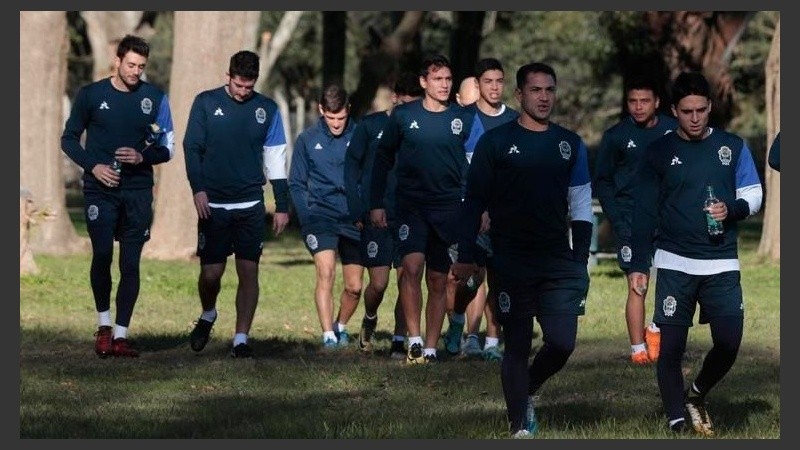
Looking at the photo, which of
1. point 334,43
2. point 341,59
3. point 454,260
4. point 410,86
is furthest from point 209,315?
point 334,43

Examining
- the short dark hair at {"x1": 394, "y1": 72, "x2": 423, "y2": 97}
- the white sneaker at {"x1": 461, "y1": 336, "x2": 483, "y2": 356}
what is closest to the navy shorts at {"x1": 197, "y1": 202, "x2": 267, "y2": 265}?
the short dark hair at {"x1": 394, "y1": 72, "x2": 423, "y2": 97}

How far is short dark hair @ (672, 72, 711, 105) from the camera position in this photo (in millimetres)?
10484

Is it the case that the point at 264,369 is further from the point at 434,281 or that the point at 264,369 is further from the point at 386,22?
the point at 386,22

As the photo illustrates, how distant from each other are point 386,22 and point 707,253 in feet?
204

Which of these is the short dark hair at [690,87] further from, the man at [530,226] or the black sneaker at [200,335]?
the black sneaker at [200,335]

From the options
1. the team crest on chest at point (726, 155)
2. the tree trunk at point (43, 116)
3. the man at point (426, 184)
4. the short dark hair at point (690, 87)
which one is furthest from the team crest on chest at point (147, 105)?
the tree trunk at point (43, 116)

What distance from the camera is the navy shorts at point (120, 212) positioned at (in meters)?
14.5

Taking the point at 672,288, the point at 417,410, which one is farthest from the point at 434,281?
the point at 672,288

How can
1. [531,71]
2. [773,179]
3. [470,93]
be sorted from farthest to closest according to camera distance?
[773,179] < [470,93] < [531,71]

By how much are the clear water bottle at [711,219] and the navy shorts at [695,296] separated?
0.86 ft

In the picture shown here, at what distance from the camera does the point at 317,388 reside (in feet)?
42.2

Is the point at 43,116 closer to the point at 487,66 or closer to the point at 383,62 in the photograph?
the point at 383,62

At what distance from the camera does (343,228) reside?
1570 centimetres

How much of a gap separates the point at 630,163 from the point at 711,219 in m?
4.14
